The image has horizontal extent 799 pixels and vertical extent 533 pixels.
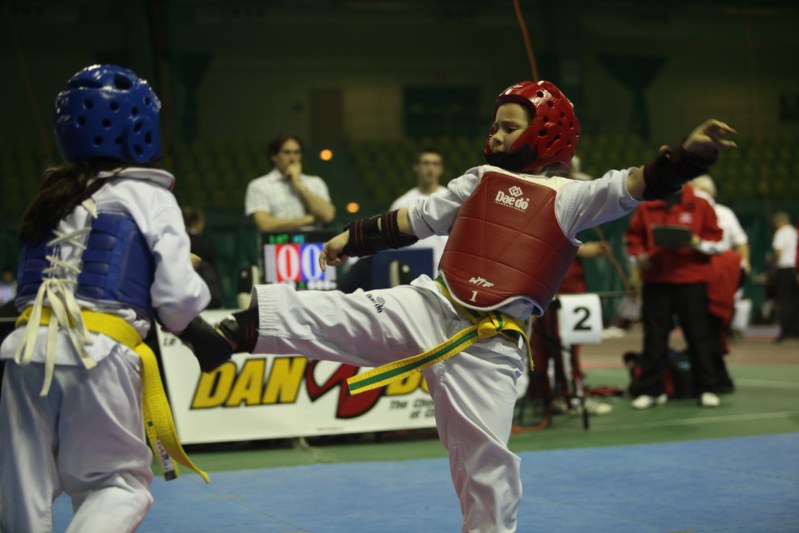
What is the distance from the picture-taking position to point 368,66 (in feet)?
89.6

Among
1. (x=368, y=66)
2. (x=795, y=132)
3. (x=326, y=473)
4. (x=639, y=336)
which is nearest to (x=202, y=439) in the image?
(x=326, y=473)

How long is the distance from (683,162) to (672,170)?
4 cm

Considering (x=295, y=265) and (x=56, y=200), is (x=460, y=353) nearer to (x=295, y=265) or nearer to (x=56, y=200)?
(x=56, y=200)

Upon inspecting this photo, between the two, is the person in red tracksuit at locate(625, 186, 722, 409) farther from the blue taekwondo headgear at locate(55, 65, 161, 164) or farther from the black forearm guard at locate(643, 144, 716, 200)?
the blue taekwondo headgear at locate(55, 65, 161, 164)

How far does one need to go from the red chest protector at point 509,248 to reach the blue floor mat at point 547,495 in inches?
58.2

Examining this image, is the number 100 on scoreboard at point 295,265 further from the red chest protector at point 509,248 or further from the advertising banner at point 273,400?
the red chest protector at point 509,248

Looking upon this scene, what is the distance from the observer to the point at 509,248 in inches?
151

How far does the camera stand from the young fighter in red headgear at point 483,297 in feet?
11.9

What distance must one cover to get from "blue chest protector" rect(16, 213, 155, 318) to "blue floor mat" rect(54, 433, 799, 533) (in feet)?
6.68

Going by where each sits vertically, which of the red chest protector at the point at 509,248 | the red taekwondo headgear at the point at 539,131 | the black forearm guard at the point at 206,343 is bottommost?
the black forearm guard at the point at 206,343

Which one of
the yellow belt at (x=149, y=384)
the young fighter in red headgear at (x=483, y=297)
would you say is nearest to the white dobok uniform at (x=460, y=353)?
the young fighter in red headgear at (x=483, y=297)

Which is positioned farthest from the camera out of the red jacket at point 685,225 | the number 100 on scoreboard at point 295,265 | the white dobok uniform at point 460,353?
the red jacket at point 685,225

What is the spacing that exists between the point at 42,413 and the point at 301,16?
2286 centimetres

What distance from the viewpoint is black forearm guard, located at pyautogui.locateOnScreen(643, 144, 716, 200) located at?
353cm
